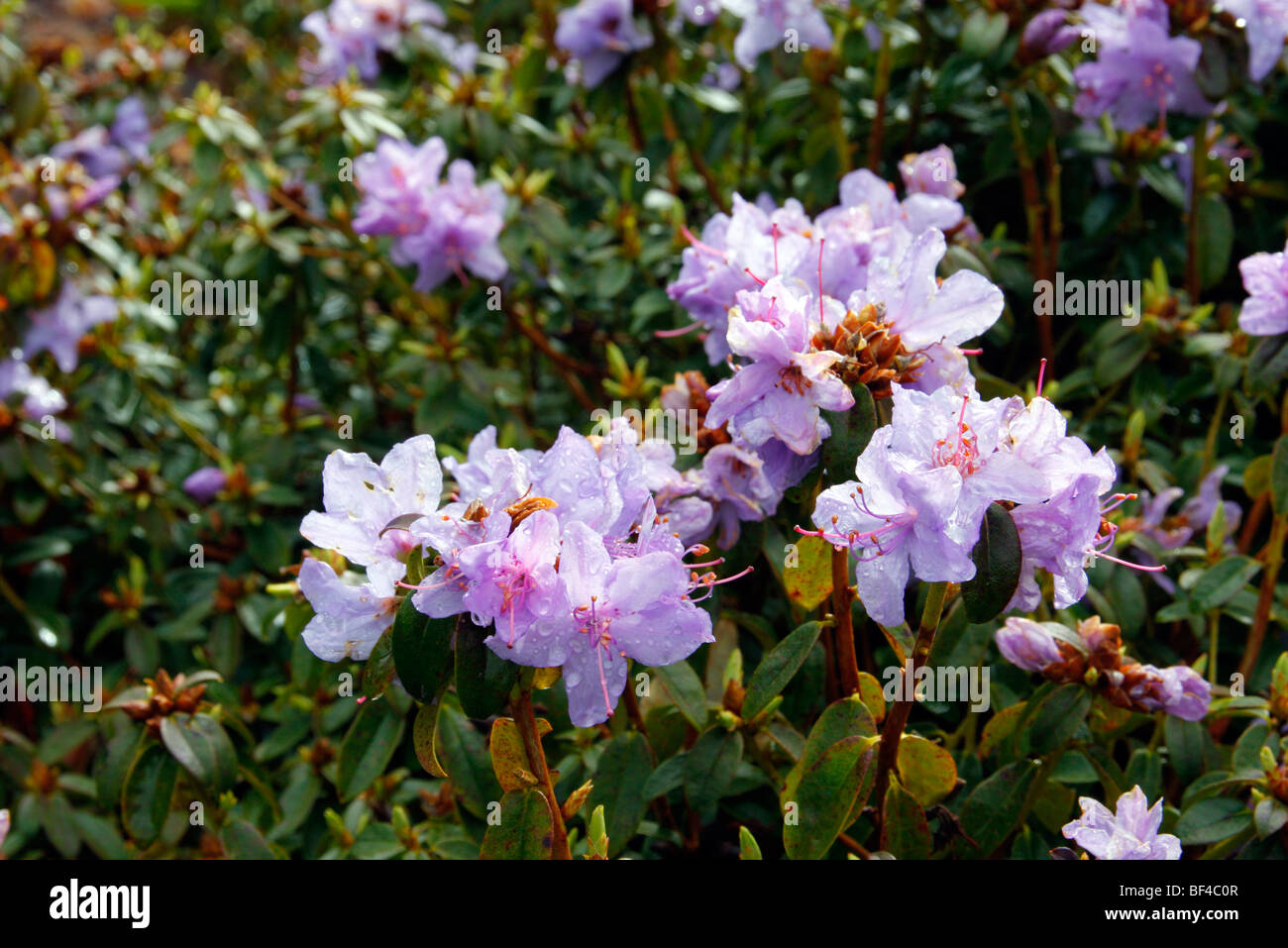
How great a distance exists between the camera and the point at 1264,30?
1825 millimetres

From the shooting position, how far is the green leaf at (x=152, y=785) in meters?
1.50

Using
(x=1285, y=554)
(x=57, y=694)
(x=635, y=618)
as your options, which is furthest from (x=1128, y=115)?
(x=57, y=694)

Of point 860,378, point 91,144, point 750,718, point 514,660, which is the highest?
point 91,144

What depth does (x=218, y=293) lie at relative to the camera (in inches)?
101

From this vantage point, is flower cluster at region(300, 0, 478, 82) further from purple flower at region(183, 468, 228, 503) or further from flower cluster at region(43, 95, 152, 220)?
purple flower at region(183, 468, 228, 503)

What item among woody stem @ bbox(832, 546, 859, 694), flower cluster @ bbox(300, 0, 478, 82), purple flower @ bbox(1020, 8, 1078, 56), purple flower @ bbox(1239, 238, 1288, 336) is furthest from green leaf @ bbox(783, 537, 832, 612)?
flower cluster @ bbox(300, 0, 478, 82)

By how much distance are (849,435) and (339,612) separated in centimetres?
55

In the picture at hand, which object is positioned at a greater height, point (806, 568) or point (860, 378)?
point (860, 378)

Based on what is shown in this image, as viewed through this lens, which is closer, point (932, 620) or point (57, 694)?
point (932, 620)

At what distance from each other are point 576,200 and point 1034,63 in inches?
43.4

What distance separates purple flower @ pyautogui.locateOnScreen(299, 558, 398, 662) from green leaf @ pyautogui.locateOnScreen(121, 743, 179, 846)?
1.66 feet

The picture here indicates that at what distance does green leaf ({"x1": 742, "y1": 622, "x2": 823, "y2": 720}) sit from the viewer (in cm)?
124

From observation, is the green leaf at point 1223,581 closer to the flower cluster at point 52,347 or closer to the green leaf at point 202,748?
the green leaf at point 202,748
